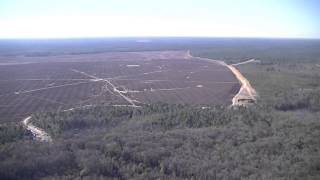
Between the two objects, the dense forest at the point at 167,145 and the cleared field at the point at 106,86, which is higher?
the dense forest at the point at 167,145

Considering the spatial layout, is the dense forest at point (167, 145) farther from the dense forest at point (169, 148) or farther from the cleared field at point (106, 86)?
the cleared field at point (106, 86)

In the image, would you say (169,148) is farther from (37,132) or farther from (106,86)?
(106,86)

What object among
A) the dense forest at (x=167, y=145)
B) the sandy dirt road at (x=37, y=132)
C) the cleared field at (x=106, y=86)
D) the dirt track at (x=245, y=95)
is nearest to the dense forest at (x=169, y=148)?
the dense forest at (x=167, y=145)

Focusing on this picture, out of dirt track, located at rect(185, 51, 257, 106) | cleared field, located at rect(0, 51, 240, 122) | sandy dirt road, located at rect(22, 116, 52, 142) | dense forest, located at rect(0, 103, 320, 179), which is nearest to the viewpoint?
dense forest, located at rect(0, 103, 320, 179)

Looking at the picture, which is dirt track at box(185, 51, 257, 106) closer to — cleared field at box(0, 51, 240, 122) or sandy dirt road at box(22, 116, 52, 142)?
cleared field at box(0, 51, 240, 122)

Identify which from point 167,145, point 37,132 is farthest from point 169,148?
point 37,132

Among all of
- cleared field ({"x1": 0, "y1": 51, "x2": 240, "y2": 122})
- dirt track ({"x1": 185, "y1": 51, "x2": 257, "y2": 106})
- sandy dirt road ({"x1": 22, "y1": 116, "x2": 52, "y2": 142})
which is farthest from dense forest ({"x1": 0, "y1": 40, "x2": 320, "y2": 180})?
cleared field ({"x1": 0, "y1": 51, "x2": 240, "y2": 122})

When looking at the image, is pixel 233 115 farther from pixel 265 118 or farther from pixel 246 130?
pixel 246 130
